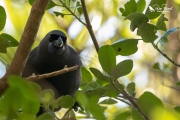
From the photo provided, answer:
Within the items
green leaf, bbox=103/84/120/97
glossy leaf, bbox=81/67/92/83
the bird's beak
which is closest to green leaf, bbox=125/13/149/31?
green leaf, bbox=103/84/120/97

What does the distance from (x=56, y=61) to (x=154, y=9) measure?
0.66 m

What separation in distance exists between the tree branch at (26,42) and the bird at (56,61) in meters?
0.62

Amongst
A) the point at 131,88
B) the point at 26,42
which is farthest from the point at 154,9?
the point at 26,42

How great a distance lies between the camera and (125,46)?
0.99 m

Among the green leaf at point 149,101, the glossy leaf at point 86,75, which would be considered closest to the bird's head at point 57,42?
the glossy leaf at point 86,75

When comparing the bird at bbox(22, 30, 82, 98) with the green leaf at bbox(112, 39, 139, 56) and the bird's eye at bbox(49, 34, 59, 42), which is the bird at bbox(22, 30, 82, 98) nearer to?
the bird's eye at bbox(49, 34, 59, 42)

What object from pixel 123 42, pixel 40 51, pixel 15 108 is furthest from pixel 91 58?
pixel 15 108

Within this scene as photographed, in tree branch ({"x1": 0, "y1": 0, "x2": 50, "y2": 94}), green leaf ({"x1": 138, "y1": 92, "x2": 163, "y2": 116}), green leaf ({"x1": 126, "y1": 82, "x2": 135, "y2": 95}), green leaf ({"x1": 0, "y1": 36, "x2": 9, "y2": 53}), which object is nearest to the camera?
green leaf ({"x1": 138, "y1": 92, "x2": 163, "y2": 116})

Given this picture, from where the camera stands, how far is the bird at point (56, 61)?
4.93 ft

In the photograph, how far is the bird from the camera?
4.93ft

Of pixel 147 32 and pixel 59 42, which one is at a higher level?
pixel 147 32

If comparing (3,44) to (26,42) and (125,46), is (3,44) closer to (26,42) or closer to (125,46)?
(26,42)

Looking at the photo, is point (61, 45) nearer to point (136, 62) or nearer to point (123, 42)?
point (123, 42)

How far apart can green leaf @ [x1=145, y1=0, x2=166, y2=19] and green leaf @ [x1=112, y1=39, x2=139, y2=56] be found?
0.23 ft
